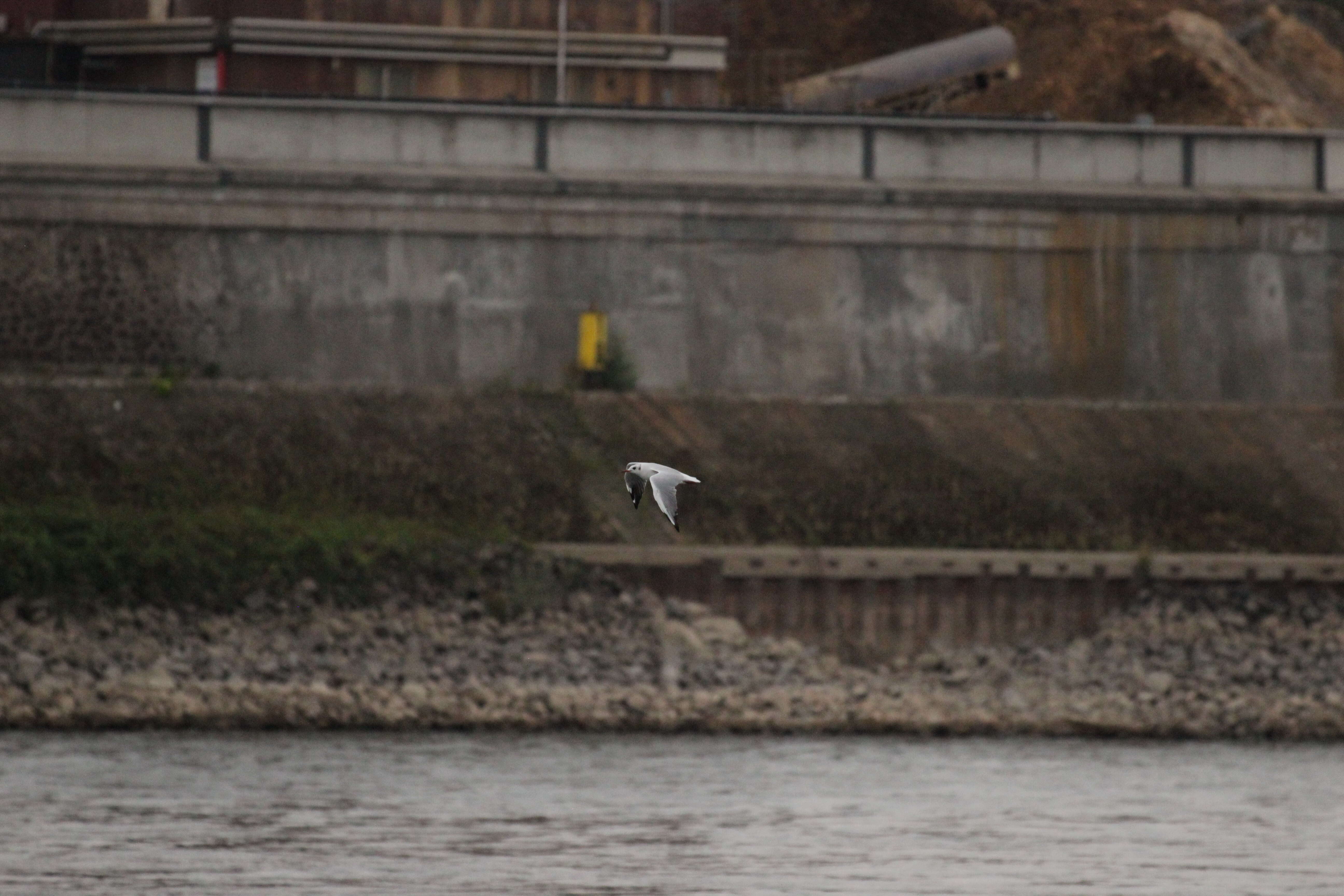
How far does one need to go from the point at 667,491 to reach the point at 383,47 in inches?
1224

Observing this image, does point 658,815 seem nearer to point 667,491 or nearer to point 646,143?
point 667,491

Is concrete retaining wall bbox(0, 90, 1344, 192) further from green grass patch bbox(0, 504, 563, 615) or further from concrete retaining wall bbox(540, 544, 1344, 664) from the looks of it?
concrete retaining wall bbox(540, 544, 1344, 664)

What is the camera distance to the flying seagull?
20983 mm

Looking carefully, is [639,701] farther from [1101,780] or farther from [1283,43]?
[1283,43]

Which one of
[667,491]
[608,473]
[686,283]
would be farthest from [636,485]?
[686,283]

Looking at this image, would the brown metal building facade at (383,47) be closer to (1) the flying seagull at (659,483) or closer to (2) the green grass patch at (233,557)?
(2) the green grass patch at (233,557)

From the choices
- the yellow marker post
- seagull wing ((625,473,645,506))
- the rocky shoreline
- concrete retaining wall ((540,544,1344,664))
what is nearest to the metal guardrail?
concrete retaining wall ((540,544,1344,664))

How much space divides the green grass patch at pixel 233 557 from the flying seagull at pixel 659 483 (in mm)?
20125

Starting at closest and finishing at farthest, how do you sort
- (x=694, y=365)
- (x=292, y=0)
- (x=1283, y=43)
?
(x=694, y=365)
(x=292, y=0)
(x=1283, y=43)

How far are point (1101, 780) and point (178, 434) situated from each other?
44.3 ft

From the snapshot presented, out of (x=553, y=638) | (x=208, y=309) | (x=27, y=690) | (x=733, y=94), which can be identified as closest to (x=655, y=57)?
(x=733, y=94)

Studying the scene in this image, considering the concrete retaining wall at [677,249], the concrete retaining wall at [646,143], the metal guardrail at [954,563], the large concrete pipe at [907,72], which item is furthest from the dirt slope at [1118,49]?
the metal guardrail at [954,563]

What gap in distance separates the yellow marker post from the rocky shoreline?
15.0ft

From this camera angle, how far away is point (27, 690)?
3925 centimetres
